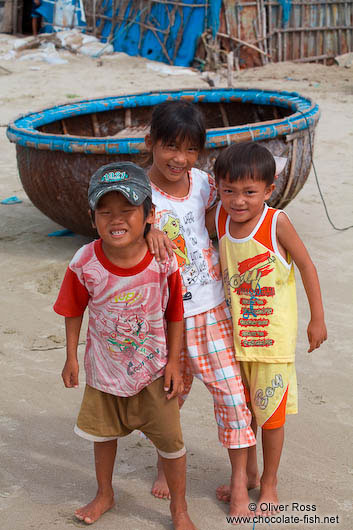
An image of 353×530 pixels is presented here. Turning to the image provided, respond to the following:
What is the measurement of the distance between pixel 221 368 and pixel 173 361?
7.2 inches

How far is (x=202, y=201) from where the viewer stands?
2.30 metres

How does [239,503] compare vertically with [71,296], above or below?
below

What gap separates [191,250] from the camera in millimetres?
2221

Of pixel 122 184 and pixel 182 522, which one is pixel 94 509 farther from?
pixel 122 184

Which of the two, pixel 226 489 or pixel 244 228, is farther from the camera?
pixel 226 489

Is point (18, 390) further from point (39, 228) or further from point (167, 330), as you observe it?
point (39, 228)

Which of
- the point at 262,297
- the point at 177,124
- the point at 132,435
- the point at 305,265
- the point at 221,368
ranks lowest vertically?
the point at 132,435

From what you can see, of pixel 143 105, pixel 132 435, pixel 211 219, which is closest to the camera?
pixel 211 219

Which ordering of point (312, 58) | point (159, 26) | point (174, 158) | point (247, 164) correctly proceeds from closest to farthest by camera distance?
point (247, 164), point (174, 158), point (159, 26), point (312, 58)

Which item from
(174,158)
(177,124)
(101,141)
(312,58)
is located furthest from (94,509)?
(312,58)

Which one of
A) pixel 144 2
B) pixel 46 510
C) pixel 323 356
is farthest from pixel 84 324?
pixel 144 2

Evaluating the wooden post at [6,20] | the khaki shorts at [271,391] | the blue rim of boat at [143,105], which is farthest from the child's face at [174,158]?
the wooden post at [6,20]

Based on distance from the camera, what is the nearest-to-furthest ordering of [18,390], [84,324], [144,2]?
[18,390], [84,324], [144,2]

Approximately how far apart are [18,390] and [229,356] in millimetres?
1216
